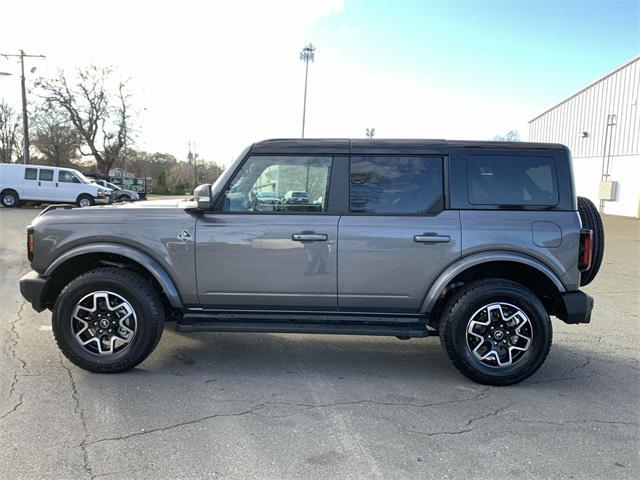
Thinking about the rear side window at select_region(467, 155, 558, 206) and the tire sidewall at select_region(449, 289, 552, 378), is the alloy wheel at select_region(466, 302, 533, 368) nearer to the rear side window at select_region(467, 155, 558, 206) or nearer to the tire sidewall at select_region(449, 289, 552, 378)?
the tire sidewall at select_region(449, 289, 552, 378)

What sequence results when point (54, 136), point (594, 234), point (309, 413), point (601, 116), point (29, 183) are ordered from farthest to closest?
point (54, 136), point (601, 116), point (29, 183), point (594, 234), point (309, 413)

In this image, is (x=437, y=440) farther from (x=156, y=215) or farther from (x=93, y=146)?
(x=93, y=146)

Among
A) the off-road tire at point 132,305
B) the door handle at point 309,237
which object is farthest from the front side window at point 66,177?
the door handle at point 309,237

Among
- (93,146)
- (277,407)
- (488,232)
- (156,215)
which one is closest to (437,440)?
(277,407)

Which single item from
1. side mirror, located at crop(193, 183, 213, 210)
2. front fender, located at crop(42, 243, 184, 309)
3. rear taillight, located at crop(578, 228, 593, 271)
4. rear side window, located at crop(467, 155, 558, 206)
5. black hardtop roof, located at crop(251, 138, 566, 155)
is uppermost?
black hardtop roof, located at crop(251, 138, 566, 155)

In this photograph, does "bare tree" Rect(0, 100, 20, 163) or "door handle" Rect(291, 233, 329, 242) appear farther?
"bare tree" Rect(0, 100, 20, 163)

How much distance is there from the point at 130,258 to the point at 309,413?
1.94 metres

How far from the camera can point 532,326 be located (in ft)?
12.7

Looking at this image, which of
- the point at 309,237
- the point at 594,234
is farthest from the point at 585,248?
the point at 309,237

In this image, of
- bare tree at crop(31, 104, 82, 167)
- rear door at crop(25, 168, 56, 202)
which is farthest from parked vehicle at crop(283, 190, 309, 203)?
bare tree at crop(31, 104, 82, 167)

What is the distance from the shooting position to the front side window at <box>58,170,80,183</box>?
2273cm

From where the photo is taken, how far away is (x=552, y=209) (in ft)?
12.9

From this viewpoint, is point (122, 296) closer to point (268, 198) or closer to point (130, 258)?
point (130, 258)

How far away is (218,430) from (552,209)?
3099 millimetres
